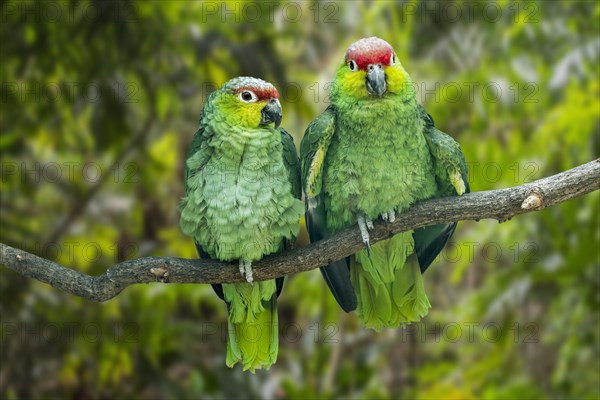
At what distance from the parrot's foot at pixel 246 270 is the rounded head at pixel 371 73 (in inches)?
28.1

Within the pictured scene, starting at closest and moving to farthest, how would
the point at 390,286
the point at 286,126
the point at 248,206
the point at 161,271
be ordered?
the point at 161,271 < the point at 248,206 < the point at 390,286 < the point at 286,126

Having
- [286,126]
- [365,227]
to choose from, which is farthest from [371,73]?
[286,126]

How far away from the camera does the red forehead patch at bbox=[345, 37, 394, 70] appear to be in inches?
101

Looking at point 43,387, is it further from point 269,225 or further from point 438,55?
point 438,55

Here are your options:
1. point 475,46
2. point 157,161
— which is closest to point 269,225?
point 157,161

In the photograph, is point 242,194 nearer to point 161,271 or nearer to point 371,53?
point 161,271

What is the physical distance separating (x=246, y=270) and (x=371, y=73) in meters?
0.82

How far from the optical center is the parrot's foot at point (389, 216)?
2.68m

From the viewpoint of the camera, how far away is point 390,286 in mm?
2906

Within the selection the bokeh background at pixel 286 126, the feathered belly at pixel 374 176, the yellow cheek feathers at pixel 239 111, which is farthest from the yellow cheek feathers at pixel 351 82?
the bokeh background at pixel 286 126

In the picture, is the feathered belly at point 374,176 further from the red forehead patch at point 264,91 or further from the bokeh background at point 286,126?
the bokeh background at point 286,126

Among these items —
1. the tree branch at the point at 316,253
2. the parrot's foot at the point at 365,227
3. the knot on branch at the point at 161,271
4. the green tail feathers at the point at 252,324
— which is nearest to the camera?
the tree branch at the point at 316,253

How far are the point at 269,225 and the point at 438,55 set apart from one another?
2.64m

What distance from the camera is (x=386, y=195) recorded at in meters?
2.72
